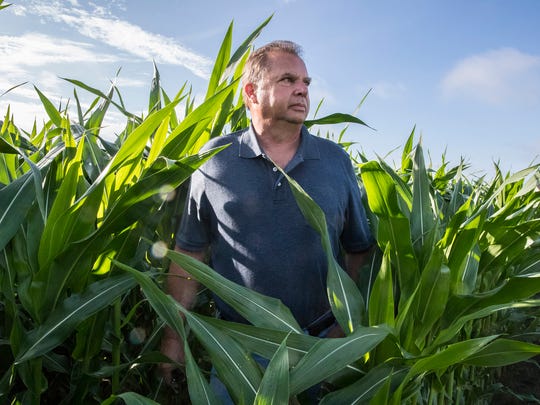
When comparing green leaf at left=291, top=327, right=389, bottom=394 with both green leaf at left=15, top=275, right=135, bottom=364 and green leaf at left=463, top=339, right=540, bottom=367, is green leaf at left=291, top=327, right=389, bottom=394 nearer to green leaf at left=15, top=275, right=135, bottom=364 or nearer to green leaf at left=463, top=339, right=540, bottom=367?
green leaf at left=463, top=339, right=540, bottom=367

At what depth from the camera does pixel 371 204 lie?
3.45ft

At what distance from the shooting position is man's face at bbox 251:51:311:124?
138 centimetres

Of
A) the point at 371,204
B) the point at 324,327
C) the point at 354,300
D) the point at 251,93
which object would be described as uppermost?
the point at 251,93

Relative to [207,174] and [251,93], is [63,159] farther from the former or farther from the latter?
[251,93]

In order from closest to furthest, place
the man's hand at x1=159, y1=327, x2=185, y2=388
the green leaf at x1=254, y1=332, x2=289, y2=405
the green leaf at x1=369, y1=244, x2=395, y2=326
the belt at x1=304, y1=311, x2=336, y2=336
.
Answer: the green leaf at x1=254, y1=332, x2=289, y2=405 < the green leaf at x1=369, y1=244, x2=395, y2=326 < the man's hand at x1=159, y1=327, x2=185, y2=388 < the belt at x1=304, y1=311, x2=336, y2=336

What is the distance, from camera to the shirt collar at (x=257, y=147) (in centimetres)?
141

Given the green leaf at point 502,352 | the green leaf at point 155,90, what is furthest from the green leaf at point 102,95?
the green leaf at point 502,352

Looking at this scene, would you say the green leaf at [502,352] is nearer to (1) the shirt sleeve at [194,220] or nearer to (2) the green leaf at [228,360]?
(2) the green leaf at [228,360]

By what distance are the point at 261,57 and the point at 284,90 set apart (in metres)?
0.16

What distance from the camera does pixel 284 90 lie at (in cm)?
139

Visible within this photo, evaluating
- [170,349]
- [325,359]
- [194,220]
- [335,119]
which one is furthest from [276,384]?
[335,119]

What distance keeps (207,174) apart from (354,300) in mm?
610

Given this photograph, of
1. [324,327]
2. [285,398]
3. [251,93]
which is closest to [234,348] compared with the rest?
[285,398]

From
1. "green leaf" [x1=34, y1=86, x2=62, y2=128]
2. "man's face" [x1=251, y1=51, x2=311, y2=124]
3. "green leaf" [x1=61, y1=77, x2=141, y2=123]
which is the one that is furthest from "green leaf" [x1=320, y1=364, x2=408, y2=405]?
"green leaf" [x1=34, y1=86, x2=62, y2=128]
